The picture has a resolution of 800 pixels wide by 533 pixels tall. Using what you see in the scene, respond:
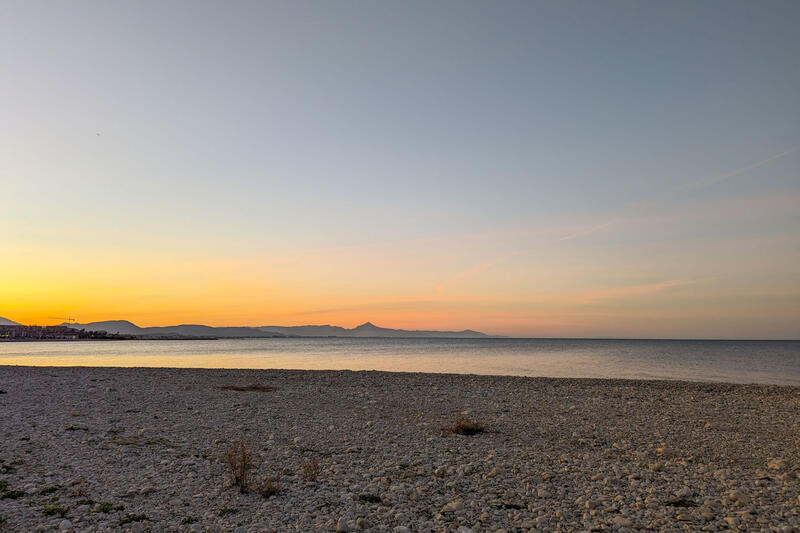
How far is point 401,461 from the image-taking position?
33.3ft

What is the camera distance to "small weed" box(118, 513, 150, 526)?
6.81 meters

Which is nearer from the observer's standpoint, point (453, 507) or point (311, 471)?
point (453, 507)

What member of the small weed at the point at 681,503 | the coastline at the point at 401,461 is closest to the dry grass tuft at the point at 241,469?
the coastline at the point at 401,461

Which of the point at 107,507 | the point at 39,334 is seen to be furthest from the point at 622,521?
the point at 39,334

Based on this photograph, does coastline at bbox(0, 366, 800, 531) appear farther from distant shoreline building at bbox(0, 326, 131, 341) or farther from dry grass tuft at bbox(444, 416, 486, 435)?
distant shoreline building at bbox(0, 326, 131, 341)

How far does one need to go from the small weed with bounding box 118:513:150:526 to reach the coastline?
0.04 meters

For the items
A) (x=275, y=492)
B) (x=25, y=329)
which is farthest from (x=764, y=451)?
(x=25, y=329)

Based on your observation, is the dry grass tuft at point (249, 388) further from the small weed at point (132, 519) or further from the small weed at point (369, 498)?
the small weed at point (132, 519)

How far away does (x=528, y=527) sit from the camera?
6.85 m

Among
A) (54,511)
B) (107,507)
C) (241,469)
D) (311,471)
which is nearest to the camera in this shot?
(54,511)

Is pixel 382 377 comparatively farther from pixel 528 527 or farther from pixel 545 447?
pixel 528 527

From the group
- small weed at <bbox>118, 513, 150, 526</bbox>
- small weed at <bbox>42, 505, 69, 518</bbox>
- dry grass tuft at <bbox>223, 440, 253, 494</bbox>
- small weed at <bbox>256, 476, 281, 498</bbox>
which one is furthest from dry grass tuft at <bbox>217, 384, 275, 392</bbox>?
small weed at <bbox>118, 513, 150, 526</bbox>

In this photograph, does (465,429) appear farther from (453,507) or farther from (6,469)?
(6,469)

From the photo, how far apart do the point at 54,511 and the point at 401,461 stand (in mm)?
5982
